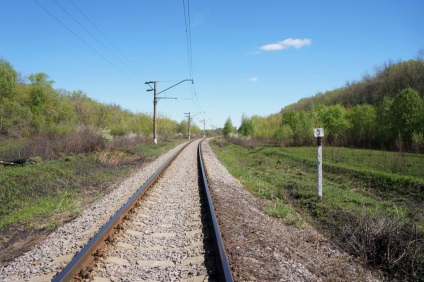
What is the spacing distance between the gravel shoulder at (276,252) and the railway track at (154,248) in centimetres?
31

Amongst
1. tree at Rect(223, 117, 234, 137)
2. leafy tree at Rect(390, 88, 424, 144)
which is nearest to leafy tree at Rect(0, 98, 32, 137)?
leafy tree at Rect(390, 88, 424, 144)

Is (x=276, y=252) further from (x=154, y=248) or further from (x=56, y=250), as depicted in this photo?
(x=56, y=250)

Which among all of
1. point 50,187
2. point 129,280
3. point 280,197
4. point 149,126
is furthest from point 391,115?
point 149,126

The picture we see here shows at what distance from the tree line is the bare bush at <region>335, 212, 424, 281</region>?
30993 millimetres

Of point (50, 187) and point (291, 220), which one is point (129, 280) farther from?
point (50, 187)

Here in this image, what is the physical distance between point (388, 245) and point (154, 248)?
4.32 m

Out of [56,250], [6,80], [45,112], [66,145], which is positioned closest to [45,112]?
[45,112]

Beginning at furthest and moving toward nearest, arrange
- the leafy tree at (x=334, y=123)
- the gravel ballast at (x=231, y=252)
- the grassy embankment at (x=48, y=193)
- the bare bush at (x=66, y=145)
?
the leafy tree at (x=334, y=123)
the bare bush at (x=66, y=145)
the grassy embankment at (x=48, y=193)
the gravel ballast at (x=231, y=252)

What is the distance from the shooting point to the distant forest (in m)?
32.6

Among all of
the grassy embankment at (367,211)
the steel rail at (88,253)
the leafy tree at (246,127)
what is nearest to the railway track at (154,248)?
the steel rail at (88,253)

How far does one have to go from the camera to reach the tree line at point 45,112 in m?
37.3

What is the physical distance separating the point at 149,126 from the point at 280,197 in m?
53.7

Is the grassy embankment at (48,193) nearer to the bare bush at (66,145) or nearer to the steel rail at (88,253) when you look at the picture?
the steel rail at (88,253)

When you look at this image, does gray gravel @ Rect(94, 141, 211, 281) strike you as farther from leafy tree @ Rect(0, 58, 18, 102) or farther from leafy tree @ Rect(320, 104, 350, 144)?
leafy tree @ Rect(320, 104, 350, 144)
